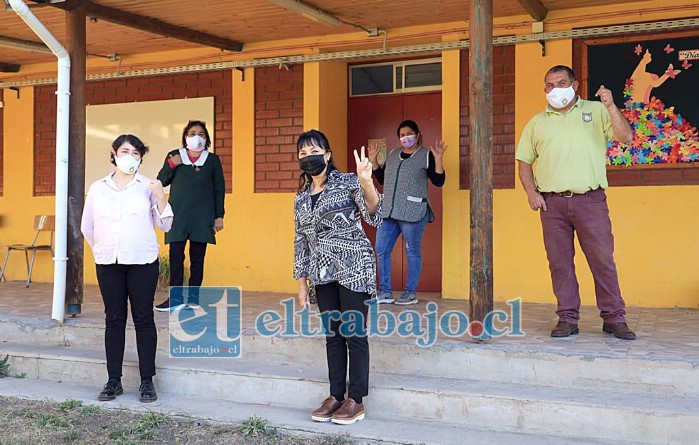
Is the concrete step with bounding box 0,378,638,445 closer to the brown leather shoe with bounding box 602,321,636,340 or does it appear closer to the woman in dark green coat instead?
the brown leather shoe with bounding box 602,321,636,340

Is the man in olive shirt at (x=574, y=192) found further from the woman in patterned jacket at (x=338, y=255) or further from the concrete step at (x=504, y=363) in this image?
the woman in patterned jacket at (x=338, y=255)

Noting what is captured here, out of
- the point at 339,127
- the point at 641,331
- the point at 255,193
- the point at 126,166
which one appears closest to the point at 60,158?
the point at 126,166

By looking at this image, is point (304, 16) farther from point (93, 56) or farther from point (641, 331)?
point (641, 331)

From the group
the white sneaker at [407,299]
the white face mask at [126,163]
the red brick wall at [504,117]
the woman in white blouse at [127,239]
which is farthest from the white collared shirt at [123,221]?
the red brick wall at [504,117]

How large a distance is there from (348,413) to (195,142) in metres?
3.10

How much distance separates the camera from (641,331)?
18.4 feet

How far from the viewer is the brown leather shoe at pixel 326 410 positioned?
4645 millimetres

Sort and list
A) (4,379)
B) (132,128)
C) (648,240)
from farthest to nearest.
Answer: (132,128) < (648,240) < (4,379)

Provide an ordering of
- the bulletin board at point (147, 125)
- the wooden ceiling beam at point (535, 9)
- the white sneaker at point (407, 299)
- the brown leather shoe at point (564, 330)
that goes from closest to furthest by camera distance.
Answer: the brown leather shoe at point (564, 330)
the wooden ceiling beam at point (535, 9)
the white sneaker at point (407, 299)
the bulletin board at point (147, 125)

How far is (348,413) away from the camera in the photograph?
4574 mm

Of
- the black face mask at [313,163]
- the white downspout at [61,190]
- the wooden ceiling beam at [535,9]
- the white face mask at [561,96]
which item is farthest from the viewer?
the wooden ceiling beam at [535,9]

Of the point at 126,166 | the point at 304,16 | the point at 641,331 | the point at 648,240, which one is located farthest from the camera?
the point at 304,16

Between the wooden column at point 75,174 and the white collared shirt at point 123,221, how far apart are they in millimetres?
1379

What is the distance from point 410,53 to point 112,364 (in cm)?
451
